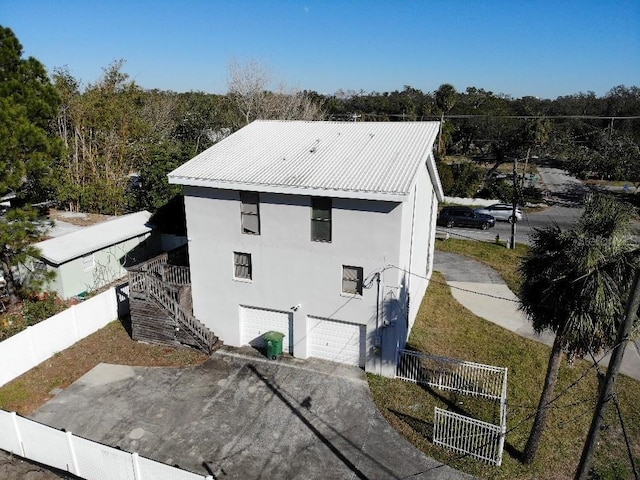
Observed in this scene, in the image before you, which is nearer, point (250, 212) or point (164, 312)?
point (250, 212)

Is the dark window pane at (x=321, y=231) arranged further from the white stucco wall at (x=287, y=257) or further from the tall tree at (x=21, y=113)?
the tall tree at (x=21, y=113)

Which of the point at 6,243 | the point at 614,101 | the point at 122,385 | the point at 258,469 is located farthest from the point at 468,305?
the point at 614,101

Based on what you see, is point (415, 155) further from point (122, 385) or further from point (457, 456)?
point (122, 385)

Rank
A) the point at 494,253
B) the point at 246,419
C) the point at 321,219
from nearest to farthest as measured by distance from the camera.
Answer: the point at 246,419 < the point at 321,219 < the point at 494,253

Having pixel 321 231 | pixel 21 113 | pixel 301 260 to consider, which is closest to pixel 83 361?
pixel 301 260

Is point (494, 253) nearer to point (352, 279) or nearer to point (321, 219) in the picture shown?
point (352, 279)

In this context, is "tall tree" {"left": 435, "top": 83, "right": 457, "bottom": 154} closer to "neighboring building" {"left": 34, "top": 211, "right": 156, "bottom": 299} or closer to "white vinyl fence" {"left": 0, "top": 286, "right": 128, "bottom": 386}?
"neighboring building" {"left": 34, "top": 211, "right": 156, "bottom": 299}
